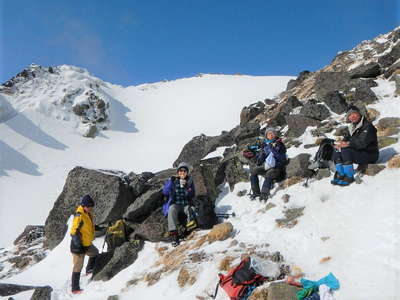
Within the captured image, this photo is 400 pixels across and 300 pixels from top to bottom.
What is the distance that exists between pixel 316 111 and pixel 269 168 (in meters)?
5.68

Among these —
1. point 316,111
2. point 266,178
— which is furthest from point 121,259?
point 316,111

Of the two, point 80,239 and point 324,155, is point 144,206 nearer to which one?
point 80,239

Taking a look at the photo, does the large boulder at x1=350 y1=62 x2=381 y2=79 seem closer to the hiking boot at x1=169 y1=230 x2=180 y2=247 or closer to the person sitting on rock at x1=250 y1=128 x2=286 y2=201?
the person sitting on rock at x1=250 y1=128 x2=286 y2=201

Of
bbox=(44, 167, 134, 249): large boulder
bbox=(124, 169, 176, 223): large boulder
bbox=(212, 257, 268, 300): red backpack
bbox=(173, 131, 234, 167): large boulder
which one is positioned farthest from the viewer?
bbox=(173, 131, 234, 167): large boulder

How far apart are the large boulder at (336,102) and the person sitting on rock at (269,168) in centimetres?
549

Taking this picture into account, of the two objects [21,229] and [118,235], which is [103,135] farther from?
[118,235]

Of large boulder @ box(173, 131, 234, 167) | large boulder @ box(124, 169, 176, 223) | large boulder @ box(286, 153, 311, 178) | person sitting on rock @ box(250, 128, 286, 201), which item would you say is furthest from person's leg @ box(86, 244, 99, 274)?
large boulder @ box(173, 131, 234, 167)

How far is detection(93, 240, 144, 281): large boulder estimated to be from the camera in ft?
25.0

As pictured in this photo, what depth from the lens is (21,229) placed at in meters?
16.0

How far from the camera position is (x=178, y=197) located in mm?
8508

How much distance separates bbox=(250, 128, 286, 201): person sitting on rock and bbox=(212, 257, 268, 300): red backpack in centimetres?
355

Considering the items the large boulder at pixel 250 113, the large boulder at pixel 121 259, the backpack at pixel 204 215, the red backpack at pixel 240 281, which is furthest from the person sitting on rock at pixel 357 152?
the large boulder at pixel 250 113

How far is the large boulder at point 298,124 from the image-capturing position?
12073mm

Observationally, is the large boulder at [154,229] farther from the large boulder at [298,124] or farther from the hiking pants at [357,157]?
the large boulder at [298,124]
